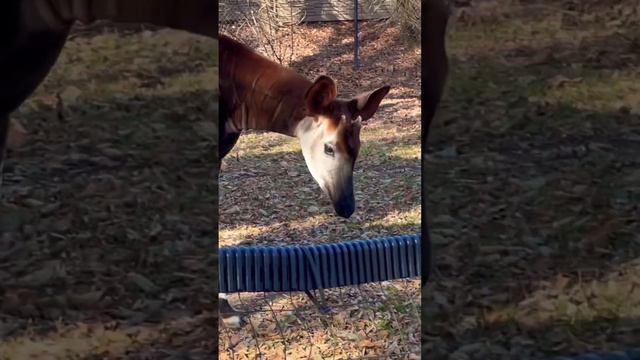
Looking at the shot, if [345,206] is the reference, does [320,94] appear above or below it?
above

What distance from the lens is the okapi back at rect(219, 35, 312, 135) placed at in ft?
15.7

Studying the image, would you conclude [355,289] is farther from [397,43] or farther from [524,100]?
[397,43]

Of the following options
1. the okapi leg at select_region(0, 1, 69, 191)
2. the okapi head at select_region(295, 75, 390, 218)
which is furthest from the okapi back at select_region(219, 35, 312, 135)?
the okapi leg at select_region(0, 1, 69, 191)

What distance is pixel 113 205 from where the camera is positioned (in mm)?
2734

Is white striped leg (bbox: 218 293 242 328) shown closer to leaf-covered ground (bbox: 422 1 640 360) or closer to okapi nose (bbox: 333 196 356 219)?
okapi nose (bbox: 333 196 356 219)

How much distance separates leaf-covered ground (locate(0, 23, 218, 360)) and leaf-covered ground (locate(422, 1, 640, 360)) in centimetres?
75

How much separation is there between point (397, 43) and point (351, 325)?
35.8 feet

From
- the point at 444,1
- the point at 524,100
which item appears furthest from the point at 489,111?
the point at 444,1

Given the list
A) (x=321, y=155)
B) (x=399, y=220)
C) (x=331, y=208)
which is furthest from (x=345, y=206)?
(x=331, y=208)

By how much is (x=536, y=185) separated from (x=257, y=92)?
213cm

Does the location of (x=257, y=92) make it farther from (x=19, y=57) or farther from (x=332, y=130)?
(x=19, y=57)

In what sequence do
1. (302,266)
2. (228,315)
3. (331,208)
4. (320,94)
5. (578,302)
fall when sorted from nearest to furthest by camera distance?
(578,302) < (320,94) < (302,266) < (228,315) < (331,208)

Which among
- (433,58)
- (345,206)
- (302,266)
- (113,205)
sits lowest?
(302,266)

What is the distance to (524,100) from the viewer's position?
116 inches
